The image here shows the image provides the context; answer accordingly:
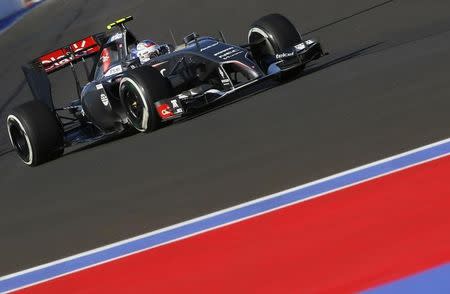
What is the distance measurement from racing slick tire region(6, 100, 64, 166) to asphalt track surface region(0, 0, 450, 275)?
17 centimetres

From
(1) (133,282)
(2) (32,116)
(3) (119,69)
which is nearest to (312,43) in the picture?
(3) (119,69)

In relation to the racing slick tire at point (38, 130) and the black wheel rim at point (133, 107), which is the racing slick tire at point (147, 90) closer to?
the black wheel rim at point (133, 107)

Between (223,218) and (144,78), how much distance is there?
339 cm

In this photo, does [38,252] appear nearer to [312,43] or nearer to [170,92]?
[170,92]

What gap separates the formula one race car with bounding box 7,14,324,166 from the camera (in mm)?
8328

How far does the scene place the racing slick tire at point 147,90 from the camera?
823 cm

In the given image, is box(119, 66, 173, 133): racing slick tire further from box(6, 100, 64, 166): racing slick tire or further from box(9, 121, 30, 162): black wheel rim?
box(9, 121, 30, 162): black wheel rim

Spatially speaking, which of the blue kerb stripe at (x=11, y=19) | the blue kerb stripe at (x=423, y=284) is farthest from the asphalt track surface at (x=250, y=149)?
the blue kerb stripe at (x=11, y=19)

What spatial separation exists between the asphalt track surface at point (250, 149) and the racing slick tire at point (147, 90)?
0.74ft

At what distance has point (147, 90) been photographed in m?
→ 8.21

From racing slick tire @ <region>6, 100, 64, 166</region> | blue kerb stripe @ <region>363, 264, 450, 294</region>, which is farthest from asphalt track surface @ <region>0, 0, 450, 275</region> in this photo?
blue kerb stripe @ <region>363, 264, 450, 294</region>

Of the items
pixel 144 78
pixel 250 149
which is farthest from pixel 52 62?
pixel 250 149

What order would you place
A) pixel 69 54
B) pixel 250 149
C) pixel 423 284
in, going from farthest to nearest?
pixel 69 54 < pixel 250 149 < pixel 423 284

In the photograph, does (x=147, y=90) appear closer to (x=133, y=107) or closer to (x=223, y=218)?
(x=133, y=107)
